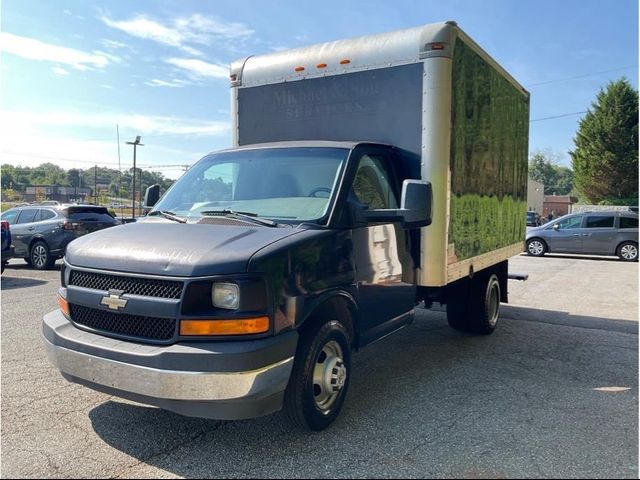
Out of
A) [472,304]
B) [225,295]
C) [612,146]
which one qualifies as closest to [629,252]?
[472,304]

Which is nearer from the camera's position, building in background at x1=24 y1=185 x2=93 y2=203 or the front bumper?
the front bumper

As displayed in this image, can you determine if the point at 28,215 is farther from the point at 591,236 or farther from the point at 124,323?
the point at 591,236

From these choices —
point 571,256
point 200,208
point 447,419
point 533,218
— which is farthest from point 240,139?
point 533,218

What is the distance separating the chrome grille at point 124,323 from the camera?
3.05m

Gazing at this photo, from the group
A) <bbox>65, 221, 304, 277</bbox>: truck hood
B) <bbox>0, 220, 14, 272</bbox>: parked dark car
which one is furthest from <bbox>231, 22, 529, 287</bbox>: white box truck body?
<bbox>0, 220, 14, 272</bbox>: parked dark car

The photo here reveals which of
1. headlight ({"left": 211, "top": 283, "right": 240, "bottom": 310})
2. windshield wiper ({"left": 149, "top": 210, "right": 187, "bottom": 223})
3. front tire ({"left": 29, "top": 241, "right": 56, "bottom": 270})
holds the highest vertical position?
windshield wiper ({"left": 149, "top": 210, "right": 187, "bottom": 223})

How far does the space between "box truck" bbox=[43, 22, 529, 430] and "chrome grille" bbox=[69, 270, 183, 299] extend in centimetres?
1

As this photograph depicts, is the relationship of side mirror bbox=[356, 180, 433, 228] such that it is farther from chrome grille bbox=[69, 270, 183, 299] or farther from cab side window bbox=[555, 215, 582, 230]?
cab side window bbox=[555, 215, 582, 230]

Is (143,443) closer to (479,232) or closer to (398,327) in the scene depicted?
(398,327)

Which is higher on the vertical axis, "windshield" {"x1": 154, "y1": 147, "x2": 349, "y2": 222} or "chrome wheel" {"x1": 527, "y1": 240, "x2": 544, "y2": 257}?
"windshield" {"x1": 154, "y1": 147, "x2": 349, "y2": 222}

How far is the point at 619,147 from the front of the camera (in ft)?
120

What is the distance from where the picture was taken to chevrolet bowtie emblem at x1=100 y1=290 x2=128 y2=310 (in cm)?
315

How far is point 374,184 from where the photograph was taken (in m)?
4.37

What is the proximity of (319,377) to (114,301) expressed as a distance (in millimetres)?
1448
